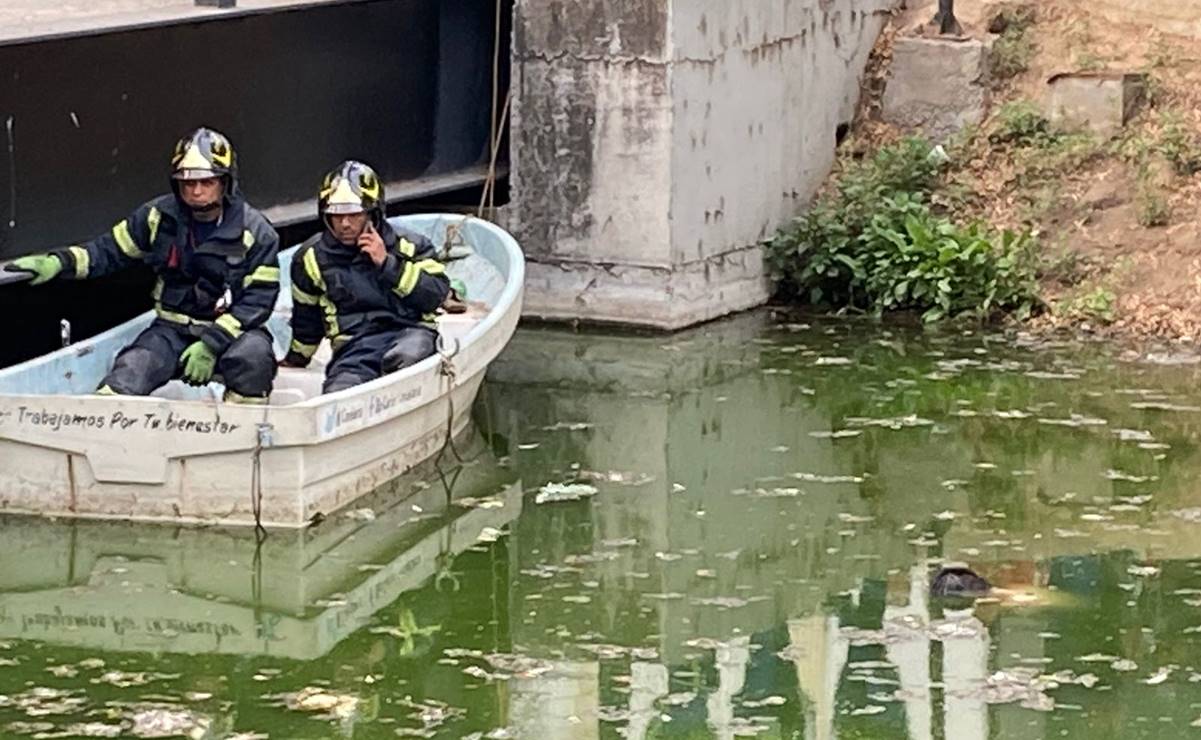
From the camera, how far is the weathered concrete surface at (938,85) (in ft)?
49.9

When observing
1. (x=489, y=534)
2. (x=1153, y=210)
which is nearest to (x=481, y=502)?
(x=489, y=534)

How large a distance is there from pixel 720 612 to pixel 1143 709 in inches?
67.9

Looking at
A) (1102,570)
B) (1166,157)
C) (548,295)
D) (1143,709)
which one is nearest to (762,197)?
(548,295)

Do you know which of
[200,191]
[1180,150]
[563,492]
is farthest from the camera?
[1180,150]

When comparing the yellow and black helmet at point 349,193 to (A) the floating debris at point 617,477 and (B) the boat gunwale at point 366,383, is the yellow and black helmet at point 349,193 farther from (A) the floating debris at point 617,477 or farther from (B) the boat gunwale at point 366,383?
(A) the floating debris at point 617,477

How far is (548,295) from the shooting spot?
14.1m

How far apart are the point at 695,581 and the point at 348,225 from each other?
221 cm

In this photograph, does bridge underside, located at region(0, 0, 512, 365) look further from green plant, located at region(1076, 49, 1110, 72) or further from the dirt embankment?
green plant, located at region(1076, 49, 1110, 72)

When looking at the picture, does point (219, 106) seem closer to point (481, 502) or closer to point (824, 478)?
point (481, 502)

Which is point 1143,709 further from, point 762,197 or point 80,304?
point 762,197

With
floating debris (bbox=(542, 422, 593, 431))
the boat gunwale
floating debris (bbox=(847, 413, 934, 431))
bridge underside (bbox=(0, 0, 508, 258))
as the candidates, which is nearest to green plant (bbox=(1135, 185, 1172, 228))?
floating debris (bbox=(847, 413, 934, 431))

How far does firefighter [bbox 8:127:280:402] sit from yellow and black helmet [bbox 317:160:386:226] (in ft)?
1.03

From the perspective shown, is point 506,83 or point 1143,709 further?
point 506,83

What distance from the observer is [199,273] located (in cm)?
1038
